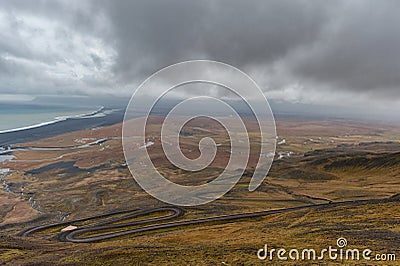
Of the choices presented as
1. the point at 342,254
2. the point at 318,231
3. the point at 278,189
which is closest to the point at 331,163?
the point at 278,189

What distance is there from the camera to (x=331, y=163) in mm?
155250

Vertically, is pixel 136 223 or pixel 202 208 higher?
pixel 202 208

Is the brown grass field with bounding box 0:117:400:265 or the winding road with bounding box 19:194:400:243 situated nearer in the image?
the brown grass field with bounding box 0:117:400:265

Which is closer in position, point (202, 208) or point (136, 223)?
point (136, 223)

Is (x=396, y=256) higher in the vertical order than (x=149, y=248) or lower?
higher

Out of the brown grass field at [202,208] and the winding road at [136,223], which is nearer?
the brown grass field at [202,208]

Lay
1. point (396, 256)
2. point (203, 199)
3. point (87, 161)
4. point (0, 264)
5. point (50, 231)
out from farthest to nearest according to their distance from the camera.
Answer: point (87, 161), point (203, 199), point (50, 231), point (0, 264), point (396, 256)

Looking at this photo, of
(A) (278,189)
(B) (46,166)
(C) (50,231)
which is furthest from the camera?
(B) (46,166)

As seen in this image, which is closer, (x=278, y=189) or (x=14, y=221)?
(x=14, y=221)

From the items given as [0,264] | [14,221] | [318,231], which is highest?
[318,231]

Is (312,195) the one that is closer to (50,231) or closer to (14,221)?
(50,231)

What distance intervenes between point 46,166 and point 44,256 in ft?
431

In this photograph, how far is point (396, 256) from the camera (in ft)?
86.3

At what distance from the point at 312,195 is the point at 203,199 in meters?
36.9
